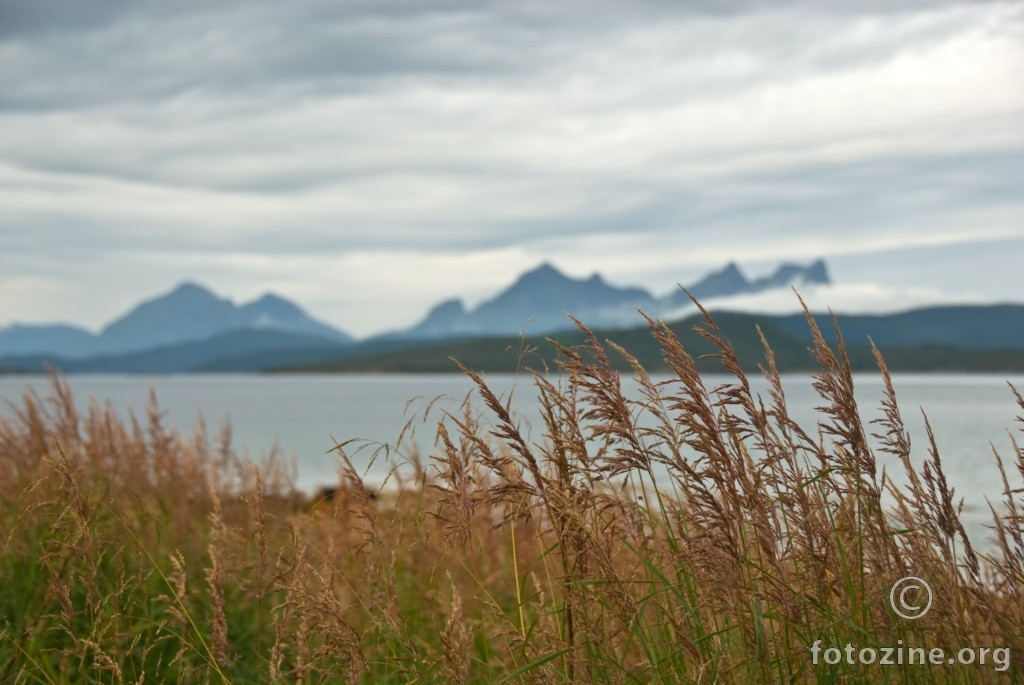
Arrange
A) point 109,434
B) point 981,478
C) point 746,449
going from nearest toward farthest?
point 746,449 → point 109,434 → point 981,478

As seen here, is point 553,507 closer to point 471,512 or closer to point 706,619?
point 471,512

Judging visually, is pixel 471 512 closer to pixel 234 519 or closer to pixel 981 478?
pixel 234 519

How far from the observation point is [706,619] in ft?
11.5

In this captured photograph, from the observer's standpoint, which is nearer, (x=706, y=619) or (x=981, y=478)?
(x=706, y=619)

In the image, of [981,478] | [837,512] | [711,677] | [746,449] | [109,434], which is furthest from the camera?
[981,478]

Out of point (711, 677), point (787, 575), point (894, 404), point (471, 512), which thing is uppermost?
point (894, 404)

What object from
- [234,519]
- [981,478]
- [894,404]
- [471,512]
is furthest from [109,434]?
[981,478]

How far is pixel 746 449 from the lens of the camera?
3746 millimetres

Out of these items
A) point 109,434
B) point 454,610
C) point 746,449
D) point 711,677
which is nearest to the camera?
point 454,610

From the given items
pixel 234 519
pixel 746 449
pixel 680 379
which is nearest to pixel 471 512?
pixel 680 379

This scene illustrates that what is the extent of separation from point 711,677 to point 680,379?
3.55 ft

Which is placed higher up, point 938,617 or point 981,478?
point 938,617

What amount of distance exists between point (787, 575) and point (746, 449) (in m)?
0.54

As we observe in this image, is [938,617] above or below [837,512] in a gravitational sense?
below
